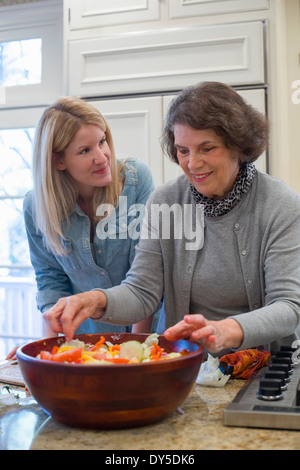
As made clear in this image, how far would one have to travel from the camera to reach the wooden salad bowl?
0.85 metres

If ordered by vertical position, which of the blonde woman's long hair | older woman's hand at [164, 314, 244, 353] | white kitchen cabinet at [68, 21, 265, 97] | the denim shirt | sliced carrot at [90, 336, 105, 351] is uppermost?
white kitchen cabinet at [68, 21, 265, 97]

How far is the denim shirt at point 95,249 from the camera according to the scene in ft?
5.85

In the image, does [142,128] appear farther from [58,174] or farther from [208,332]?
[208,332]

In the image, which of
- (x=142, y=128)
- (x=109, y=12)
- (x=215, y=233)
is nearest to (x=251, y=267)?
(x=215, y=233)

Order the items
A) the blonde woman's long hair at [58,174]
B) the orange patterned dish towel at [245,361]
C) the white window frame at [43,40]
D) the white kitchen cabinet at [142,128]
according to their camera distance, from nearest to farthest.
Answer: the orange patterned dish towel at [245,361]
the blonde woman's long hair at [58,174]
the white kitchen cabinet at [142,128]
the white window frame at [43,40]

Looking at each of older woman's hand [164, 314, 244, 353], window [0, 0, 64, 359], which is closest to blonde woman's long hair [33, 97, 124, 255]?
older woman's hand [164, 314, 244, 353]

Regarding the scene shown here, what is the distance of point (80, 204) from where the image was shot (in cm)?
184

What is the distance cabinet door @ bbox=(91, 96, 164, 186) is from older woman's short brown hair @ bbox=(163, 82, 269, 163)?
1.03m

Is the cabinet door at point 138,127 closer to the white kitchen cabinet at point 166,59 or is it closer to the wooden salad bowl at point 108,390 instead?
the white kitchen cabinet at point 166,59

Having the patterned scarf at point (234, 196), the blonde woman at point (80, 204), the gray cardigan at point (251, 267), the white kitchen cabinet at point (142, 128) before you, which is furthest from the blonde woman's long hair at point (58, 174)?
the white kitchen cabinet at point (142, 128)

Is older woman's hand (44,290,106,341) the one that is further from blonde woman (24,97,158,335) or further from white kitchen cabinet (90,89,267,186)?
white kitchen cabinet (90,89,267,186)

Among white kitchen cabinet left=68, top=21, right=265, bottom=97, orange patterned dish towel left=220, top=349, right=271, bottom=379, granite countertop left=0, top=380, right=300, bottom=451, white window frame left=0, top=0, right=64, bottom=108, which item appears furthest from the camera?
white window frame left=0, top=0, right=64, bottom=108

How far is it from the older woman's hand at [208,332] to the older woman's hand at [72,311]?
199 millimetres

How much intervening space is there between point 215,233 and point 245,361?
0.36 m
